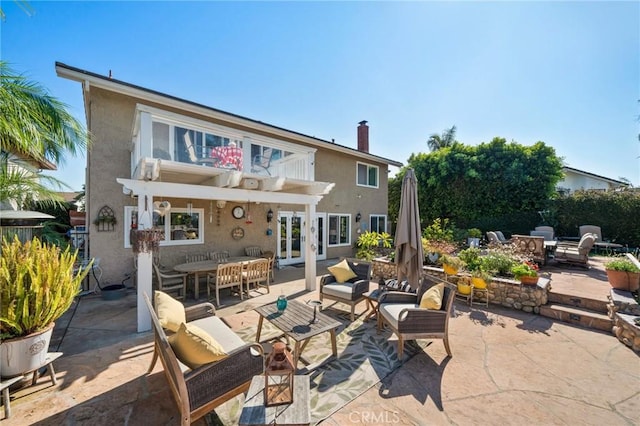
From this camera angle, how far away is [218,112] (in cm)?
935

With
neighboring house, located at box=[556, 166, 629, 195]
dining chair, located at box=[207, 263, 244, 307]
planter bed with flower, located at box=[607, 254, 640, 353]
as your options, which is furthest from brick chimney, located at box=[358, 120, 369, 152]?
neighboring house, located at box=[556, 166, 629, 195]

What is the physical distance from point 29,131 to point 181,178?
11.3 feet

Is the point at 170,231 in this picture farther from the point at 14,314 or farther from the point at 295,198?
the point at 14,314

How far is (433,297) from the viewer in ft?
14.4

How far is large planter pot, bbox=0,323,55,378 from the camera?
10.0 ft

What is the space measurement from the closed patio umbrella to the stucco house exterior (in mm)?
2776

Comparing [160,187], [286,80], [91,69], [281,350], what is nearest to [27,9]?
[160,187]

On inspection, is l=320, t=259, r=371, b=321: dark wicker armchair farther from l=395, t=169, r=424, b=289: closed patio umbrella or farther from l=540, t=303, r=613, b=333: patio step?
l=540, t=303, r=613, b=333: patio step

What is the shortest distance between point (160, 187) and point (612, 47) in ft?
38.3

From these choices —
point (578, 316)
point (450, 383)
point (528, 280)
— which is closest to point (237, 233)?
point (450, 383)

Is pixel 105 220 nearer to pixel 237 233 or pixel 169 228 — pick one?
pixel 169 228

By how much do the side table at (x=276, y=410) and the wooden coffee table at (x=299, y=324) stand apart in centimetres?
84

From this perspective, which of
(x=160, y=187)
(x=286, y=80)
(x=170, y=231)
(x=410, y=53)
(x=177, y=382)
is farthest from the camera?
(x=286, y=80)

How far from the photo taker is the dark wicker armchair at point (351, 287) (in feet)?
18.7
